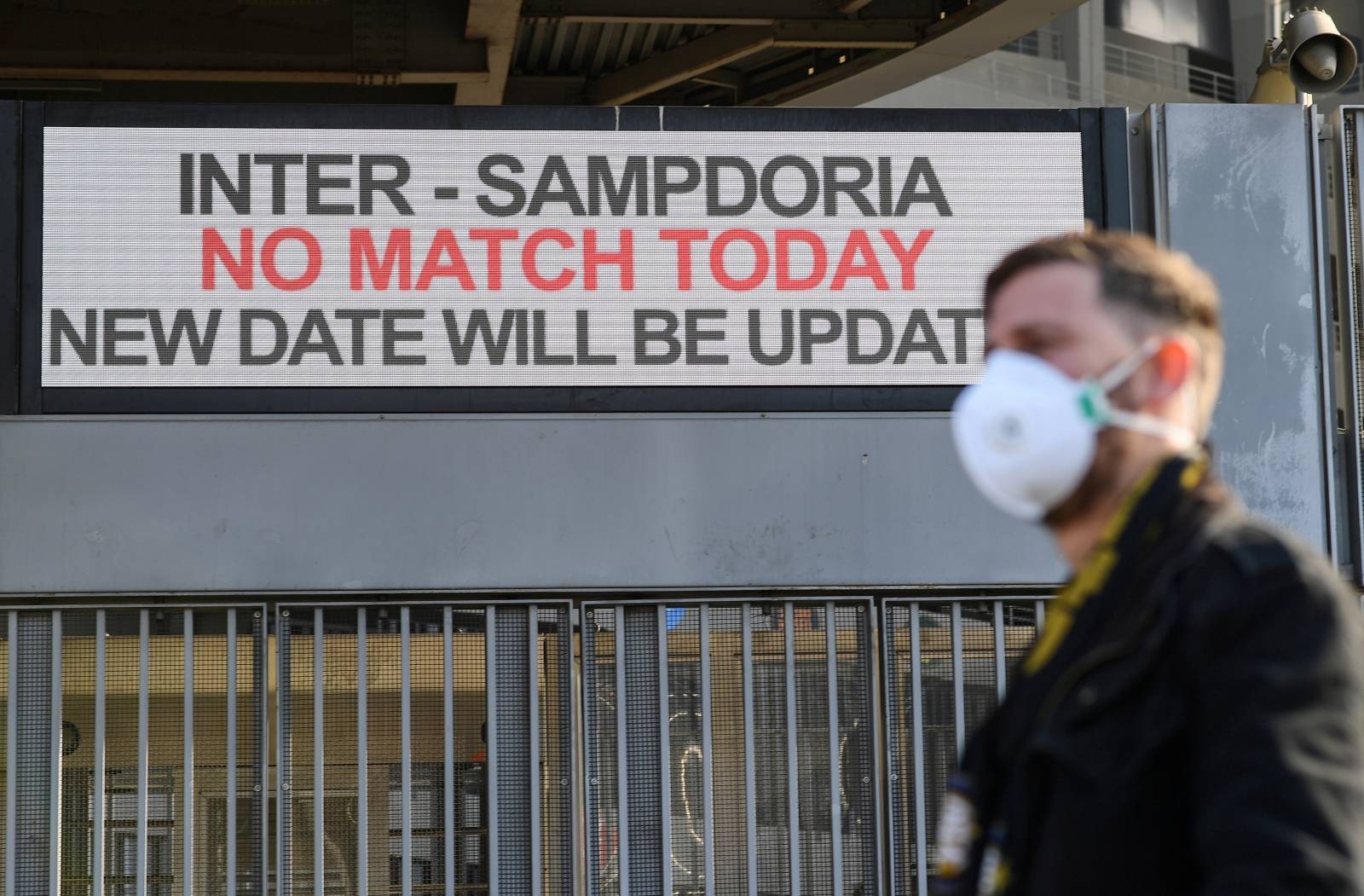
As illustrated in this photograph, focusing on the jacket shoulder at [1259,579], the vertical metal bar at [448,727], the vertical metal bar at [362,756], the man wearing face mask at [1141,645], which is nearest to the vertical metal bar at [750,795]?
the vertical metal bar at [448,727]

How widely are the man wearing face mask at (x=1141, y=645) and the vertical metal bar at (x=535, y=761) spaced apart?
4.44m

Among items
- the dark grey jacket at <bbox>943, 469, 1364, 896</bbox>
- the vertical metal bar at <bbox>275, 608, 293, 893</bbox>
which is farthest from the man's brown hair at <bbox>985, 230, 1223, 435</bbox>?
the vertical metal bar at <bbox>275, 608, 293, 893</bbox>

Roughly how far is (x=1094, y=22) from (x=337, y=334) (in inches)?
1107

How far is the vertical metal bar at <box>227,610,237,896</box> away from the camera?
6.34 m

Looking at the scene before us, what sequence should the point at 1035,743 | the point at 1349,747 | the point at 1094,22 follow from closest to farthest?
the point at 1349,747, the point at 1035,743, the point at 1094,22

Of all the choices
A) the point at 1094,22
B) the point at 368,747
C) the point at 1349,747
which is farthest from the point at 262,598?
the point at 1094,22

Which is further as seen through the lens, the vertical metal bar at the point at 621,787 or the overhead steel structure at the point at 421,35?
the overhead steel structure at the point at 421,35

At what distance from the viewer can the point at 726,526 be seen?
21.5 feet

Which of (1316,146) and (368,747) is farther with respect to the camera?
(1316,146)

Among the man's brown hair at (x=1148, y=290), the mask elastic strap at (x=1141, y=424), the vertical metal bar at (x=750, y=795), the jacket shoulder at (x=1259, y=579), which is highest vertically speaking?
the man's brown hair at (x=1148, y=290)

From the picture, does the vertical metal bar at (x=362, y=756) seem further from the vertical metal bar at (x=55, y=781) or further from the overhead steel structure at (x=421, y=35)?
the overhead steel structure at (x=421, y=35)

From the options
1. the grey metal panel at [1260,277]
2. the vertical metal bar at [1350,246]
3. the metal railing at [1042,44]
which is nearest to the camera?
the grey metal panel at [1260,277]

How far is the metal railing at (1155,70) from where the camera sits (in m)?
32.8

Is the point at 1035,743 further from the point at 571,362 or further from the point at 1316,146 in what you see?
the point at 1316,146
